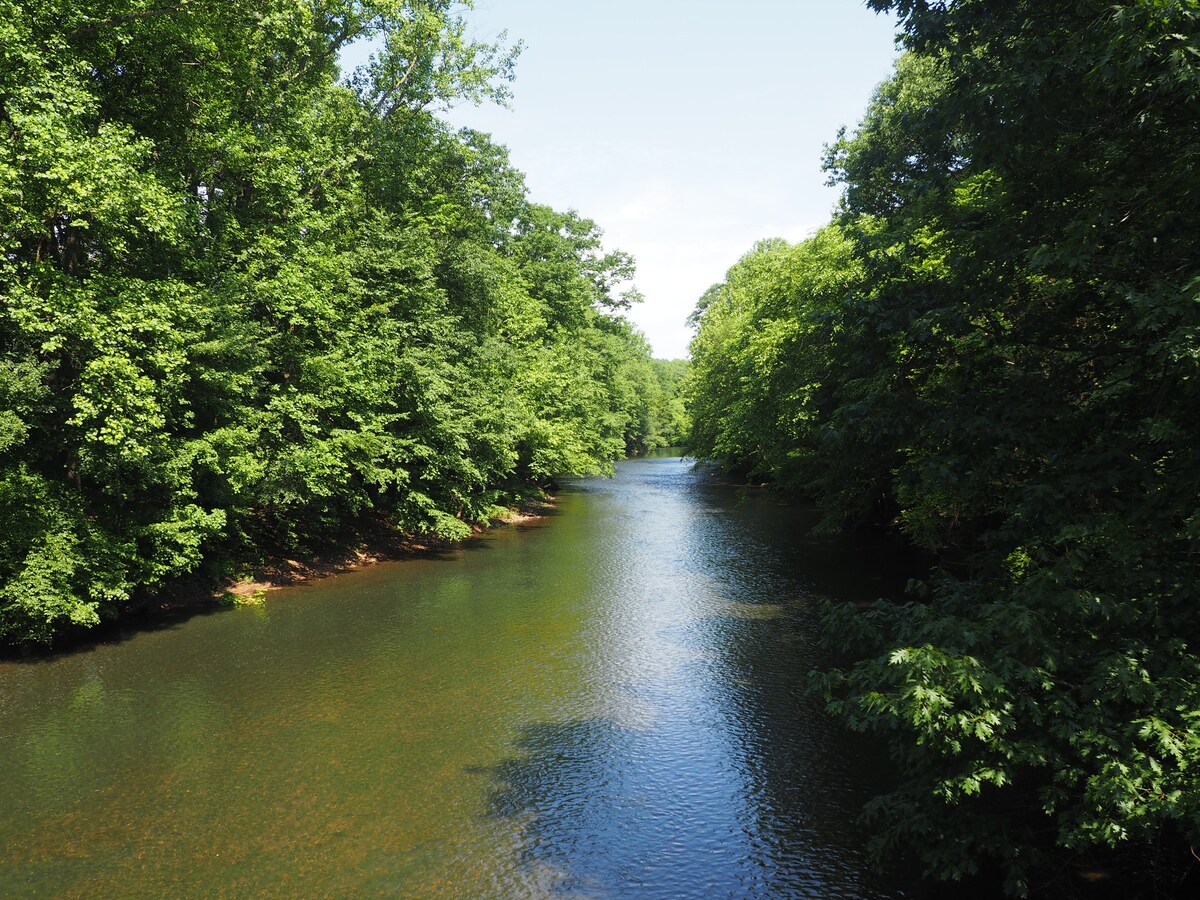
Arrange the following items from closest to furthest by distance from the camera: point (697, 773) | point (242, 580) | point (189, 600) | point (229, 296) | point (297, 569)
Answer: point (697, 773), point (229, 296), point (189, 600), point (242, 580), point (297, 569)

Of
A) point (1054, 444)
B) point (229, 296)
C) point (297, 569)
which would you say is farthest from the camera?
point (297, 569)

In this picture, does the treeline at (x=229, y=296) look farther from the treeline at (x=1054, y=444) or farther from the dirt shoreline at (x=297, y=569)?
the treeline at (x=1054, y=444)

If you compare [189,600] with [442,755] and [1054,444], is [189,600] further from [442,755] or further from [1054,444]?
[1054,444]

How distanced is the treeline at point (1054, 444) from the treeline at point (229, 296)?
43.5 ft

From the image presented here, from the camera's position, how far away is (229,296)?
59.3 ft

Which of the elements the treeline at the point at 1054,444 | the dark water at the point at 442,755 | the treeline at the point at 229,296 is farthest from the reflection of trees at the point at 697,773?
the treeline at the point at 229,296

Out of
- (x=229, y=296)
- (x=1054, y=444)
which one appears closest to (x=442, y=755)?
(x=1054, y=444)

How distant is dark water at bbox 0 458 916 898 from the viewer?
8266 mm

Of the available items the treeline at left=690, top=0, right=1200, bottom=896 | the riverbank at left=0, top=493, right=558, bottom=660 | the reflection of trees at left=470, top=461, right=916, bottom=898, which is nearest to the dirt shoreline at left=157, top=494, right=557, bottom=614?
the riverbank at left=0, top=493, right=558, bottom=660

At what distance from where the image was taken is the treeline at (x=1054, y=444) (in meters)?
6.00

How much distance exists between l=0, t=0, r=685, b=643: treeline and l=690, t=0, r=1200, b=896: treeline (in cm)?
1325

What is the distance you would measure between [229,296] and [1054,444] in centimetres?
1772

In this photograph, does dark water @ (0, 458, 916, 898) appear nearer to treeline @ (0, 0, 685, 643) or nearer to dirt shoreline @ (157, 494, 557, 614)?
dirt shoreline @ (157, 494, 557, 614)

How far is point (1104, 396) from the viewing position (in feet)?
23.7
